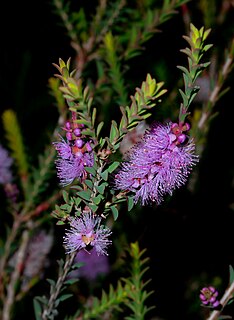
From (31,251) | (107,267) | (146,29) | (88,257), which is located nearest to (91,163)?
(146,29)

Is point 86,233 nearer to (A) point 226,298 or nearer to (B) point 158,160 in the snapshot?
(B) point 158,160

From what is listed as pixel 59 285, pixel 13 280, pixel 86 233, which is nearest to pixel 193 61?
pixel 86 233

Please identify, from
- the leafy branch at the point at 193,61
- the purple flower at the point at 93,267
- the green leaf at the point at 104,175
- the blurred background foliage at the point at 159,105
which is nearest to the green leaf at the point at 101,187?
the green leaf at the point at 104,175

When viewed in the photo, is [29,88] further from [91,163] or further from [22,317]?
[91,163]

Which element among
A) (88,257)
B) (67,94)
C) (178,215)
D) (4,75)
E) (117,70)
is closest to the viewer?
(67,94)

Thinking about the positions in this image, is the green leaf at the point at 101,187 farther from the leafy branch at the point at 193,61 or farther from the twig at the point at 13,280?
the twig at the point at 13,280

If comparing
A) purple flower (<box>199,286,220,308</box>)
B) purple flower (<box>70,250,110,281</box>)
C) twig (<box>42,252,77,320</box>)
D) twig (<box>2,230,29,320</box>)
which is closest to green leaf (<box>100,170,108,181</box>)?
twig (<box>42,252,77,320</box>)
